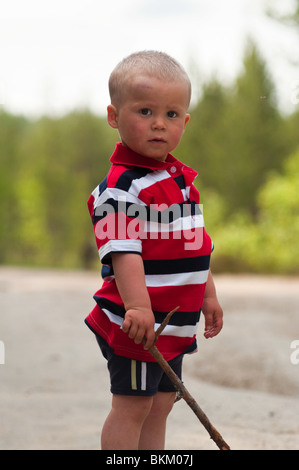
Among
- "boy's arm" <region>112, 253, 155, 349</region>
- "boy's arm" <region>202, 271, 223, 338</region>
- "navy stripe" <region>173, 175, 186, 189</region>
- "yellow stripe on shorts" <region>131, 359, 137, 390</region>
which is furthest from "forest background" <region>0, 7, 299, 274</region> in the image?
"boy's arm" <region>112, 253, 155, 349</region>

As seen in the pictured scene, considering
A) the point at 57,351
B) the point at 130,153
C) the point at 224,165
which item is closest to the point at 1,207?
the point at 224,165

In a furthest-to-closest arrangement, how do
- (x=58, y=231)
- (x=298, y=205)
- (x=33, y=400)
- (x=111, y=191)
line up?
(x=58, y=231) < (x=298, y=205) < (x=33, y=400) < (x=111, y=191)

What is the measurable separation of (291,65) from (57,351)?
25.6 feet

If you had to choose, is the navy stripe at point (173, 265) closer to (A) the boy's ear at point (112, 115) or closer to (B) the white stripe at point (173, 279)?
(B) the white stripe at point (173, 279)

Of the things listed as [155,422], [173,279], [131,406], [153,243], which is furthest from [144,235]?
[155,422]

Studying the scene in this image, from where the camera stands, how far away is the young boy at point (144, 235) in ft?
5.81

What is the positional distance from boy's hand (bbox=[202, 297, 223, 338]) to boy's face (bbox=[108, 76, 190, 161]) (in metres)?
0.50

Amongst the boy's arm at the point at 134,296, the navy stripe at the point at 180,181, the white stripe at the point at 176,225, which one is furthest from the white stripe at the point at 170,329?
the navy stripe at the point at 180,181

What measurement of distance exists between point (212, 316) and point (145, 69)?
789 mm

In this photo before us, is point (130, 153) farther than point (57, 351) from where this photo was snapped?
No

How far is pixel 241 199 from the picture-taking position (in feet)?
53.2

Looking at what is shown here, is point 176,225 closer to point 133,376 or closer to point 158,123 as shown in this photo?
point 158,123

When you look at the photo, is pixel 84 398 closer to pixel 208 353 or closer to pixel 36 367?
pixel 36 367

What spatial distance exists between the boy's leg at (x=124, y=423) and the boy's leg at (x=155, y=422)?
13 cm
